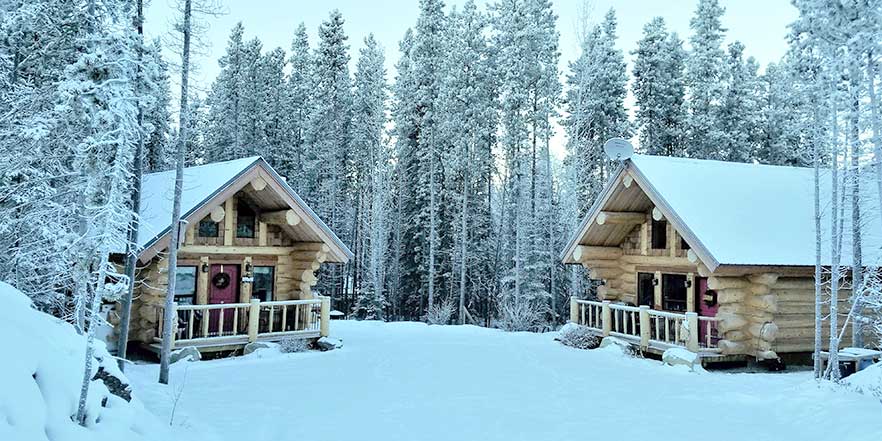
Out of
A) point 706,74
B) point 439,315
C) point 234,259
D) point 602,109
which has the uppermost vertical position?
point 706,74

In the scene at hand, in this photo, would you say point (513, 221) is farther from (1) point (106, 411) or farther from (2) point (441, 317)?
(1) point (106, 411)

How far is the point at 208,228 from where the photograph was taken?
49.7ft

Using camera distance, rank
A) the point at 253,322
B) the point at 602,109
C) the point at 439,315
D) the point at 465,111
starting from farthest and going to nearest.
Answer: the point at 602,109
the point at 465,111
the point at 439,315
the point at 253,322

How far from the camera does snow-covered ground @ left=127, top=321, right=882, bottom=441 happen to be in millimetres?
8297

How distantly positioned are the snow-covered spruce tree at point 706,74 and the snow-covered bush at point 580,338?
604 inches

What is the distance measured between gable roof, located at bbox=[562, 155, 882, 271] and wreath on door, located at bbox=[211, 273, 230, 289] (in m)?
9.54

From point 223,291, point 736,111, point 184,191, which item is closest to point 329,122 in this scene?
point 184,191

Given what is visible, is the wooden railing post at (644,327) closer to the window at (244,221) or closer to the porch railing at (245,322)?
the porch railing at (245,322)

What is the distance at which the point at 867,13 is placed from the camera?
1047 centimetres

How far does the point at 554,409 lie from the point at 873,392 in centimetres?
470

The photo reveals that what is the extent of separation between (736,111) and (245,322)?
23825 mm

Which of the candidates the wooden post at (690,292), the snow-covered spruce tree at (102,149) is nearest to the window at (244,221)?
the snow-covered spruce tree at (102,149)

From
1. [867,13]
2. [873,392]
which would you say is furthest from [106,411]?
[867,13]

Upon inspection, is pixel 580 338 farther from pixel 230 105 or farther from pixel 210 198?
pixel 230 105
